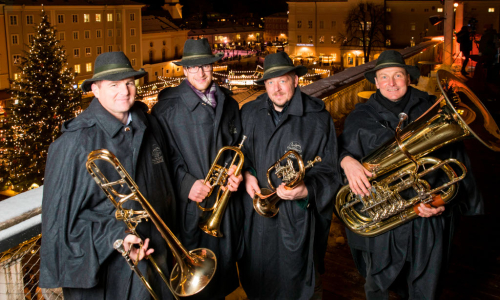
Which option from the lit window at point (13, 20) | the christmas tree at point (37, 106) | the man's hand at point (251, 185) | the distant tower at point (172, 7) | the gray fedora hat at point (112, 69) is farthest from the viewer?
the distant tower at point (172, 7)

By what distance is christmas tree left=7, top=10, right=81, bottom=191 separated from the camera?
Answer: 24.6 m

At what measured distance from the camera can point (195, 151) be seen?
12.1 ft

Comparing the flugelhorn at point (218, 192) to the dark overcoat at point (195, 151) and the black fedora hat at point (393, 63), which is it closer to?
the dark overcoat at point (195, 151)

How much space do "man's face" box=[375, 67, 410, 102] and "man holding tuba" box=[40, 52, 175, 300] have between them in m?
1.81

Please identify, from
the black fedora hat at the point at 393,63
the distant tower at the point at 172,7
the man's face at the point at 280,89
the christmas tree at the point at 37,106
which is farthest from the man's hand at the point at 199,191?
the distant tower at the point at 172,7

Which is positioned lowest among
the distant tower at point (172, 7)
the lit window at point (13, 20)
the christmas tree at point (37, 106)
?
the christmas tree at point (37, 106)

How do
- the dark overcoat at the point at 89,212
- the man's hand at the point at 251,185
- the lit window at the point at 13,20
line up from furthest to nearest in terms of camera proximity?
the lit window at the point at 13,20 → the man's hand at the point at 251,185 → the dark overcoat at the point at 89,212

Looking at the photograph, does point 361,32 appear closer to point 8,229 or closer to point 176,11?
point 176,11

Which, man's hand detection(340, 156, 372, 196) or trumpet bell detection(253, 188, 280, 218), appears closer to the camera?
man's hand detection(340, 156, 372, 196)

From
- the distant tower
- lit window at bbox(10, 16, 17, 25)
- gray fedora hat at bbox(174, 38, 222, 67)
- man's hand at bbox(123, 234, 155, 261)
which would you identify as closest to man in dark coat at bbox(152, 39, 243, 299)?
gray fedora hat at bbox(174, 38, 222, 67)

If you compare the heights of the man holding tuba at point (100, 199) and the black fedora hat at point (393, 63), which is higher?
the black fedora hat at point (393, 63)

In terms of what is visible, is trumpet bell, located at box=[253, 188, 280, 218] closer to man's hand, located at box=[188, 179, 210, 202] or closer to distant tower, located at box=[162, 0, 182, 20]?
man's hand, located at box=[188, 179, 210, 202]

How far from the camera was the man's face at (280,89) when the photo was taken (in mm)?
3758

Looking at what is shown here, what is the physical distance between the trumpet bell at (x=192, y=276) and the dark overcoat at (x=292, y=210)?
63 centimetres
